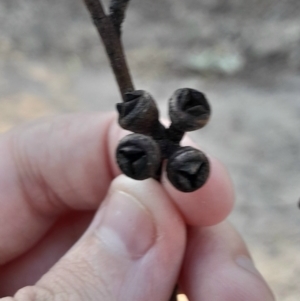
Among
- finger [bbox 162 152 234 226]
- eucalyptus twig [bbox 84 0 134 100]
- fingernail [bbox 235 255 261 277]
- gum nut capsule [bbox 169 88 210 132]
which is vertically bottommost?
fingernail [bbox 235 255 261 277]

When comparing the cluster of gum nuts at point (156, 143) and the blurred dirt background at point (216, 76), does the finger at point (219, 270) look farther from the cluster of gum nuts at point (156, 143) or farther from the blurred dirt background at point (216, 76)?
the blurred dirt background at point (216, 76)

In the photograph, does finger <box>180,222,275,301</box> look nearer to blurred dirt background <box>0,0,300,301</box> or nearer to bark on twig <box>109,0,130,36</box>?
A: bark on twig <box>109,0,130,36</box>

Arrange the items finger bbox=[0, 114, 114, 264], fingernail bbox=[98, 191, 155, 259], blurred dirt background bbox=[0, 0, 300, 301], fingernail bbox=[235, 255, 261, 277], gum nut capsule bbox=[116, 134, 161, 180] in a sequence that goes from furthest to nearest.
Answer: blurred dirt background bbox=[0, 0, 300, 301] → finger bbox=[0, 114, 114, 264] → fingernail bbox=[235, 255, 261, 277] → fingernail bbox=[98, 191, 155, 259] → gum nut capsule bbox=[116, 134, 161, 180]

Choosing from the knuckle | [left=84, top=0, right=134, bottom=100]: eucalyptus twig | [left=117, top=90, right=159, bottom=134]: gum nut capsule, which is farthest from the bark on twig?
the knuckle

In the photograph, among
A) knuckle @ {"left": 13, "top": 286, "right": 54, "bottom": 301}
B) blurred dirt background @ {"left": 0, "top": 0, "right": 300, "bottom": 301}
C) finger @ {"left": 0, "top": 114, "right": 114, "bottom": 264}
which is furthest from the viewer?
blurred dirt background @ {"left": 0, "top": 0, "right": 300, "bottom": 301}

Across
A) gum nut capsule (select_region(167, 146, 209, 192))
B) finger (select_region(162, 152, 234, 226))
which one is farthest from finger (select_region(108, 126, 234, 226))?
gum nut capsule (select_region(167, 146, 209, 192))

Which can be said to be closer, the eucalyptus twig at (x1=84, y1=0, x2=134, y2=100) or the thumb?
the eucalyptus twig at (x1=84, y1=0, x2=134, y2=100)

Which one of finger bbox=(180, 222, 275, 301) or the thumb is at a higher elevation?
the thumb

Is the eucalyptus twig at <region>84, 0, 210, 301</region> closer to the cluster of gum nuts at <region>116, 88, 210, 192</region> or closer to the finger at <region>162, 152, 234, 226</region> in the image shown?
the cluster of gum nuts at <region>116, 88, 210, 192</region>

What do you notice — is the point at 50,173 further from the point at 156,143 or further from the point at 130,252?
the point at 156,143
